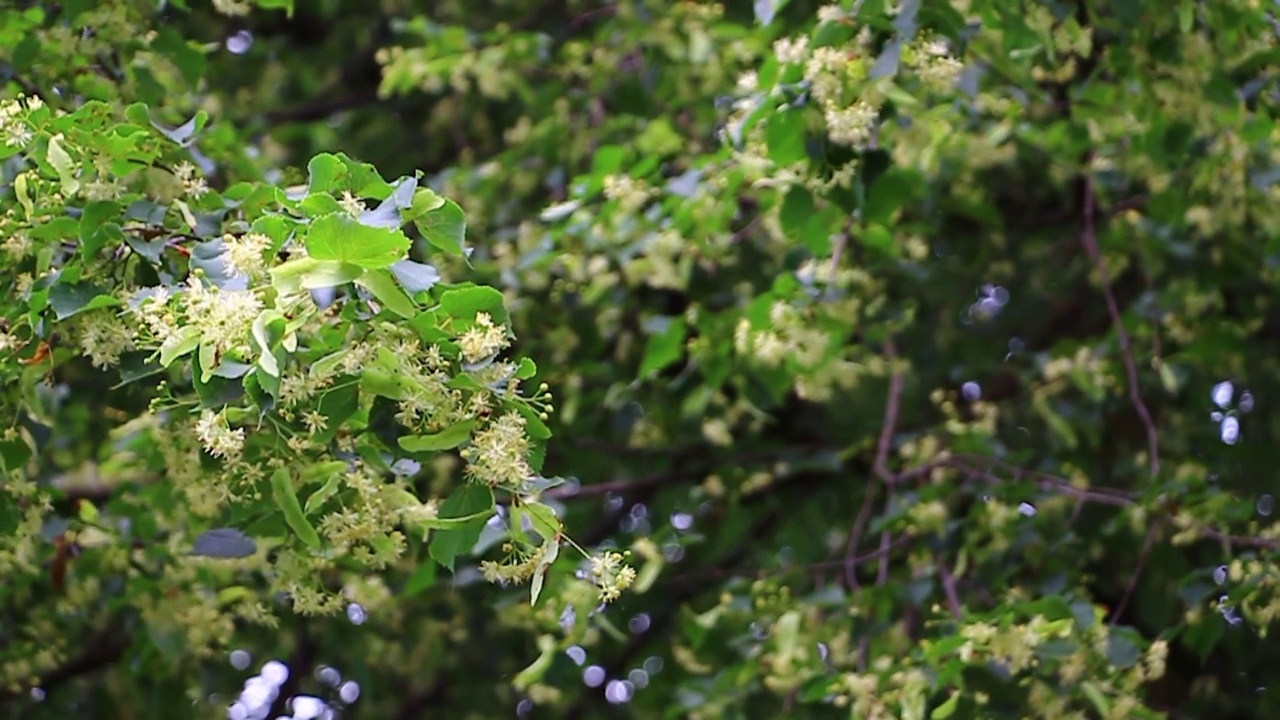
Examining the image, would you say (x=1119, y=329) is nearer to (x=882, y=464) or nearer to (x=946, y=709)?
(x=882, y=464)

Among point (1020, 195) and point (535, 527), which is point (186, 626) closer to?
point (535, 527)

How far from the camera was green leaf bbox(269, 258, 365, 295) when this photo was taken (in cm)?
182

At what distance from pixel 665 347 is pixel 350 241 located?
76.4 inches

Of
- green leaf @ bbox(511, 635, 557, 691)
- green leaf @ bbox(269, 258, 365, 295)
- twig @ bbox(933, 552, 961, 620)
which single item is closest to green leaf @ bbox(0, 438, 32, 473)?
green leaf @ bbox(269, 258, 365, 295)

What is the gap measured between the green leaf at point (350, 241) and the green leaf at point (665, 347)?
6.17 ft

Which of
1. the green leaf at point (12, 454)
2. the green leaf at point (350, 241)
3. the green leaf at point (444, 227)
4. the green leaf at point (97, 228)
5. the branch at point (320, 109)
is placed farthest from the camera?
the branch at point (320, 109)

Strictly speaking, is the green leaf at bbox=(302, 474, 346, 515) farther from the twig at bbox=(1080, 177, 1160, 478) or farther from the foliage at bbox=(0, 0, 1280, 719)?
the twig at bbox=(1080, 177, 1160, 478)

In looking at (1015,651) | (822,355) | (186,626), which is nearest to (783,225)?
(822,355)

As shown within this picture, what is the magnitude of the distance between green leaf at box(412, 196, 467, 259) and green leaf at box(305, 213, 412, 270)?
7.2 inches

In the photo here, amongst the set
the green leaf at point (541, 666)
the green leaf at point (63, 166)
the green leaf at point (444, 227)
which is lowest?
the green leaf at point (541, 666)

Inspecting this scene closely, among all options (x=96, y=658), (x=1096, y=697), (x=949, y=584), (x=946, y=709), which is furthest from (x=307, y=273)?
(x=96, y=658)

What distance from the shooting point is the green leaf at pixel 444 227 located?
204cm

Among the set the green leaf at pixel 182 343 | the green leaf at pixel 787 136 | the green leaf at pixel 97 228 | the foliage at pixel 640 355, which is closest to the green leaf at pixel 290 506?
the foliage at pixel 640 355

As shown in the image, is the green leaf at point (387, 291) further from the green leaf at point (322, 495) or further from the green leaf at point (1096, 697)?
the green leaf at point (1096, 697)
